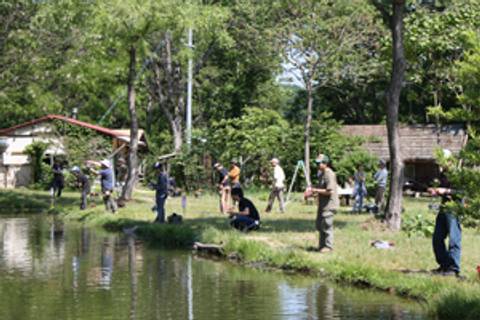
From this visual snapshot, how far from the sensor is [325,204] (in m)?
17.8

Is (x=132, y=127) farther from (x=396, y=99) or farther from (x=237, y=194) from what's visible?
(x=396, y=99)

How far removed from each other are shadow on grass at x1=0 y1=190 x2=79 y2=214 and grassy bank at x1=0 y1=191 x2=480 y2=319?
6529 millimetres

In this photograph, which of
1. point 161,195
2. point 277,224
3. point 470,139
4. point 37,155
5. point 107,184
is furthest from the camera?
point 37,155

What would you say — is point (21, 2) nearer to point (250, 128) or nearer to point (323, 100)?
point (250, 128)

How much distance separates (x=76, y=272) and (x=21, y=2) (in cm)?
1904

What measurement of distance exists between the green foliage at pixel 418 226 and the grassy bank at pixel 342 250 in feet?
1.09

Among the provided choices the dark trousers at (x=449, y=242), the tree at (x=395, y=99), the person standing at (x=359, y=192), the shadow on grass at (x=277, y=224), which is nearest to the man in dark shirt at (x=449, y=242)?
the dark trousers at (x=449, y=242)

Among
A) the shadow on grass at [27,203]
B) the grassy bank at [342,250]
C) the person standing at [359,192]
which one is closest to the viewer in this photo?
the grassy bank at [342,250]

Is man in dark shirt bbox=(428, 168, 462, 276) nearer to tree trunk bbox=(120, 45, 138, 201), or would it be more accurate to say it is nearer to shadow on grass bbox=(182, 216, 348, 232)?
shadow on grass bbox=(182, 216, 348, 232)

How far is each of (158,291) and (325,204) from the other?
15.2 feet

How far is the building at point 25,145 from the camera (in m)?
45.5

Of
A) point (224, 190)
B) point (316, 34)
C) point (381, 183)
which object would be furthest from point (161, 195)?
point (316, 34)

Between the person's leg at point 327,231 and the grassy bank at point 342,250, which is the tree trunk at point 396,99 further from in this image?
the person's leg at point 327,231

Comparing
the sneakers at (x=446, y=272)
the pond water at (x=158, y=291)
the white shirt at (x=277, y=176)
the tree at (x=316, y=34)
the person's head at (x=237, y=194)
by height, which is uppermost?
the tree at (x=316, y=34)
